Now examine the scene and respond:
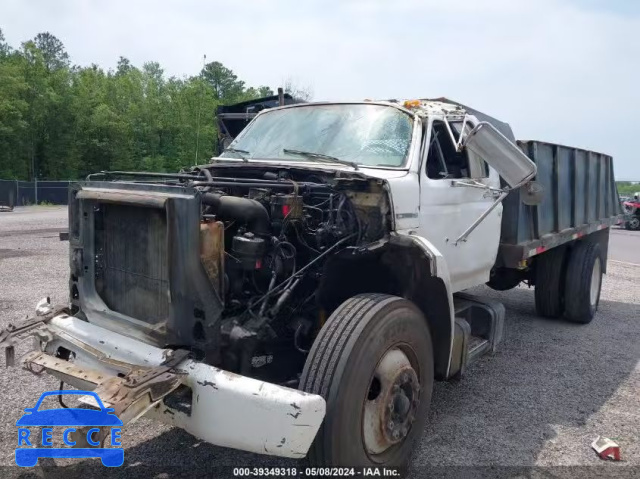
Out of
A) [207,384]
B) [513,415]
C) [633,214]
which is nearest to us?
[207,384]

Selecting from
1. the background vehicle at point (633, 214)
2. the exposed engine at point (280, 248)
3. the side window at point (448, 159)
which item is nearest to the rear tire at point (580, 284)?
the side window at point (448, 159)

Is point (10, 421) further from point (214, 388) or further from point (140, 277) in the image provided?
point (214, 388)

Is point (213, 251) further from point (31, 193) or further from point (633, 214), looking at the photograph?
point (31, 193)

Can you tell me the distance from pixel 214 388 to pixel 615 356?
5.13 metres

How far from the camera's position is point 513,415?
15.3 ft

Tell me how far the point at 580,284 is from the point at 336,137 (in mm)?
4529

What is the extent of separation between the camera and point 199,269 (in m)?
3.19

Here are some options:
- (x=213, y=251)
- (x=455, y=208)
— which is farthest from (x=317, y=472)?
(x=455, y=208)

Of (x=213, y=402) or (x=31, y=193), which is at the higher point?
(x=213, y=402)

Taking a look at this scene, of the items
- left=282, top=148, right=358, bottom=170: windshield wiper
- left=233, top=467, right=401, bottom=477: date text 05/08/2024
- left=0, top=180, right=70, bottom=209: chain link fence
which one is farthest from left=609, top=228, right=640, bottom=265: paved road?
left=0, top=180, right=70, bottom=209: chain link fence

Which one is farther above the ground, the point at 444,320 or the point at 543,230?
the point at 543,230

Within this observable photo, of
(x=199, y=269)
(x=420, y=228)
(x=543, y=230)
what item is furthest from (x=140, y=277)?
(x=543, y=230)

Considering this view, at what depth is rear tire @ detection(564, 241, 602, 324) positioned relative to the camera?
754cm

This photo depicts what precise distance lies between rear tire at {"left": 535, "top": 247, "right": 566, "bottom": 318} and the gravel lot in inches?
9.0
